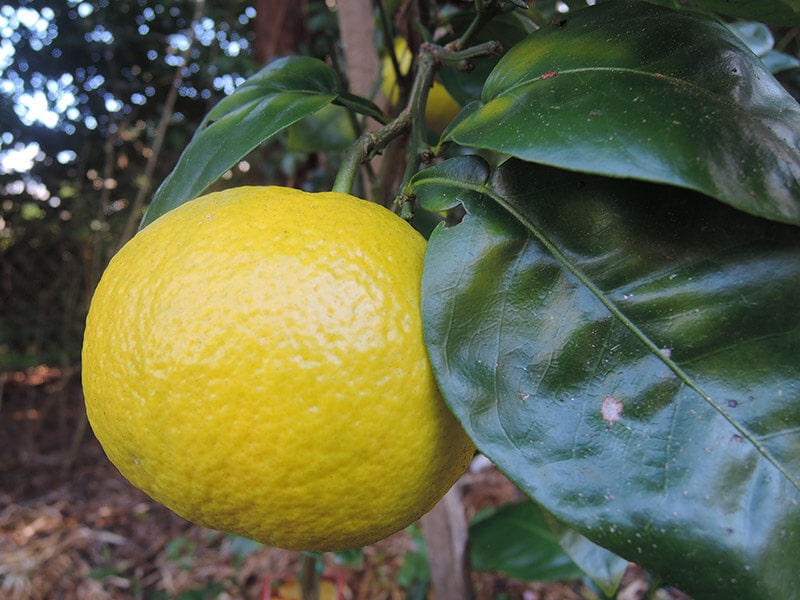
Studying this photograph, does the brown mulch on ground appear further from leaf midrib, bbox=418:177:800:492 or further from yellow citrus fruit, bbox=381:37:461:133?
leaf midrib, bbox=418:177:800:492

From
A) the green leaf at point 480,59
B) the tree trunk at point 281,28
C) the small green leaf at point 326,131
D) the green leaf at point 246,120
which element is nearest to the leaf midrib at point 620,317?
the green leaf at point 246,120

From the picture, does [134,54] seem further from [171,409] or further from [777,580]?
[777,580]

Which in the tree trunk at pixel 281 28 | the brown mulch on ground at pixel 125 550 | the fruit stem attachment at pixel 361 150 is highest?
the fruit stem attachment at pixel 361 150

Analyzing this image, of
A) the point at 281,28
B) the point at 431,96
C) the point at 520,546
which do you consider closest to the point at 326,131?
the point at 431,96

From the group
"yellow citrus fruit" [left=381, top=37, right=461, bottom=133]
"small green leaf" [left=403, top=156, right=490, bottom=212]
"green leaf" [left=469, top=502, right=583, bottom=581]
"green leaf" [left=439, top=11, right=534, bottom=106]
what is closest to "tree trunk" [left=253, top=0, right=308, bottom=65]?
"yellow citrus fruit" [left=381, top=37, right=461, bottom=133]

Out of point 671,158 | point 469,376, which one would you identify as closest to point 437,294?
point 469,376

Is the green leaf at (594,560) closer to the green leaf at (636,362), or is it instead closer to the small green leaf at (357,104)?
the green leaf at (636,362)

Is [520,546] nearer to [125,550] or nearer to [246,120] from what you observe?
[246,120]
